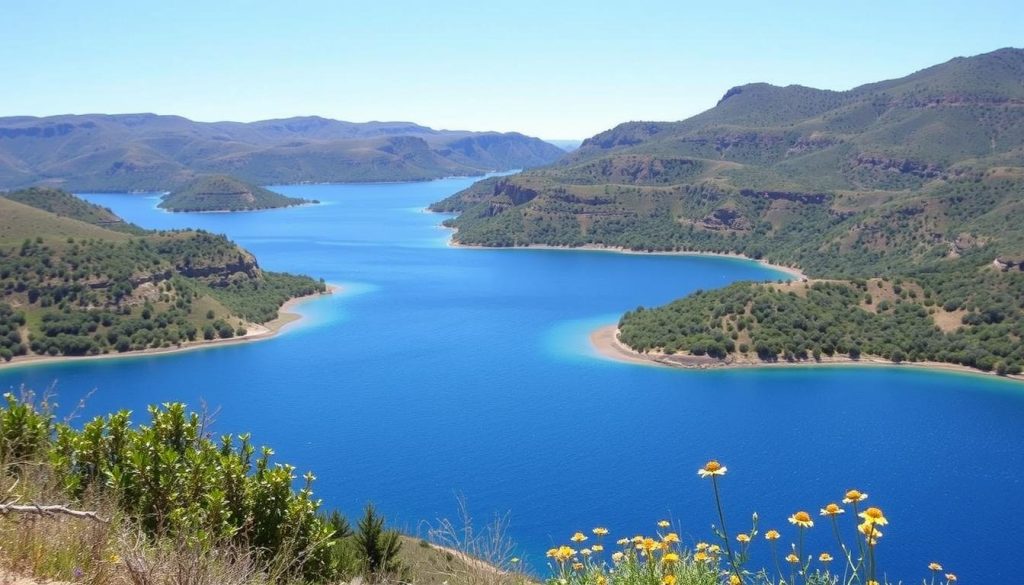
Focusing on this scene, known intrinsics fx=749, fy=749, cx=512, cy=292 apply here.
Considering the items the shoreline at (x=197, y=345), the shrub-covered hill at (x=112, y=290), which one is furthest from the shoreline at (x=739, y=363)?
the shrub-covered hill at (x=112, y=290)

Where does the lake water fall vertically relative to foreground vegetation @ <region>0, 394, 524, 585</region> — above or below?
below

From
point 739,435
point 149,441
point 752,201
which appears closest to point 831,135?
point 752,201

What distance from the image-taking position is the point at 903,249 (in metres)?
112

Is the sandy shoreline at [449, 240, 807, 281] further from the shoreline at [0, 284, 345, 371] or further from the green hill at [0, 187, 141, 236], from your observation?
the shoreline at [0, 284, 345, 371]

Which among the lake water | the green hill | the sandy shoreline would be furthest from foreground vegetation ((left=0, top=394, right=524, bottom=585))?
the green hill

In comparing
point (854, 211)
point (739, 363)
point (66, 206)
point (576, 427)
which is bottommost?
point (576, 427)

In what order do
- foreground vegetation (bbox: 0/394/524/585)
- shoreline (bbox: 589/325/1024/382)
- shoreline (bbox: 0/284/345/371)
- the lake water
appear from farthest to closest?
shoreline (bbox: 0/284/345/371)
shoreline (bbox: 589/325/1024/382)
the lake water
foreground vegetation (bbox: 0/394/524/585)

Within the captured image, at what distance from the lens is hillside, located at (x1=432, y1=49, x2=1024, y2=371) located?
73.5 meters

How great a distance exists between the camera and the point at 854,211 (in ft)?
445

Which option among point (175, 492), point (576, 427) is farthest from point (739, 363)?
point (175, 492)

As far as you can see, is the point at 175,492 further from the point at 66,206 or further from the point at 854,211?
the point at 854,211

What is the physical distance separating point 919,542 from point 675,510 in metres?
10.9

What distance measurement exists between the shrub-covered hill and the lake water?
4637 millimetres

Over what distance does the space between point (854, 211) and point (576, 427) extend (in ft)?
346
